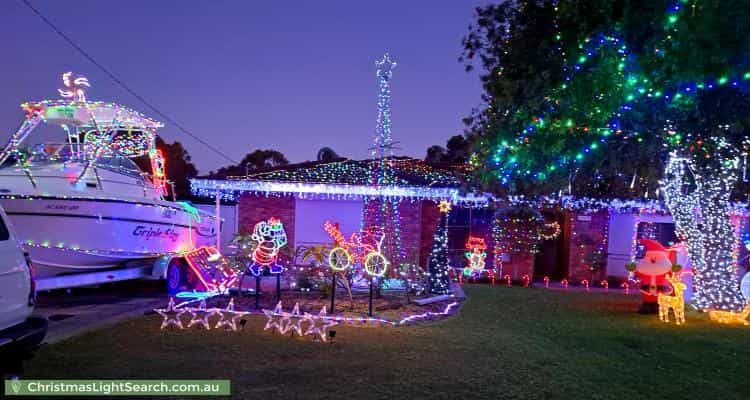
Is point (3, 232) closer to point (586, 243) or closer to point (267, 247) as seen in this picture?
point (267, 247)

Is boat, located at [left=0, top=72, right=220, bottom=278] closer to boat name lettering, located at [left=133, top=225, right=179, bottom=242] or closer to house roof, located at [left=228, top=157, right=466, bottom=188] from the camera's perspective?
boat name lettering, located at [left=133, top=225, right=179, bottom=242]

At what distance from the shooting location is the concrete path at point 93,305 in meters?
8.12

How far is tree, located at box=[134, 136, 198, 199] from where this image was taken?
31203 millimetres

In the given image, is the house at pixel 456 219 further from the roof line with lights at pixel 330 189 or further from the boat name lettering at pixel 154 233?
the boat name lettering at pixel 154 233

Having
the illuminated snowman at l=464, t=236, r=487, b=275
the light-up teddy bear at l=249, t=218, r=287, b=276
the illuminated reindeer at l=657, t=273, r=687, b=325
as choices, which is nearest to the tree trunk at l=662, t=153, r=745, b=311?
the illuminated reindeer at l=657, t=273, r=687, b=325

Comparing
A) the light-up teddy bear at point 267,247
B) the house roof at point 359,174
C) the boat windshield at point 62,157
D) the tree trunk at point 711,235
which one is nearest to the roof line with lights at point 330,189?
the house roof at point 359,174

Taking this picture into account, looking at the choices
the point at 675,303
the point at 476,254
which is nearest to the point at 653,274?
the point at 675,303

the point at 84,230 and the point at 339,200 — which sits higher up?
the point at 339,200

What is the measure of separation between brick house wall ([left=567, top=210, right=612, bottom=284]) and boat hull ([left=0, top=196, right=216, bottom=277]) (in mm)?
12004

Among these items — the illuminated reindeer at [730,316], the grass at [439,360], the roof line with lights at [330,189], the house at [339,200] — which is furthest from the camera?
the house at [339,200]

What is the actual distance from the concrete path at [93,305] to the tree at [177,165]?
18246 millimetres

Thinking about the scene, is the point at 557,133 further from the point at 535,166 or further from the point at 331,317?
the point at 331,317

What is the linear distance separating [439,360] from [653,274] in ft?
21.6

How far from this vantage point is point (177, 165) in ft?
108
